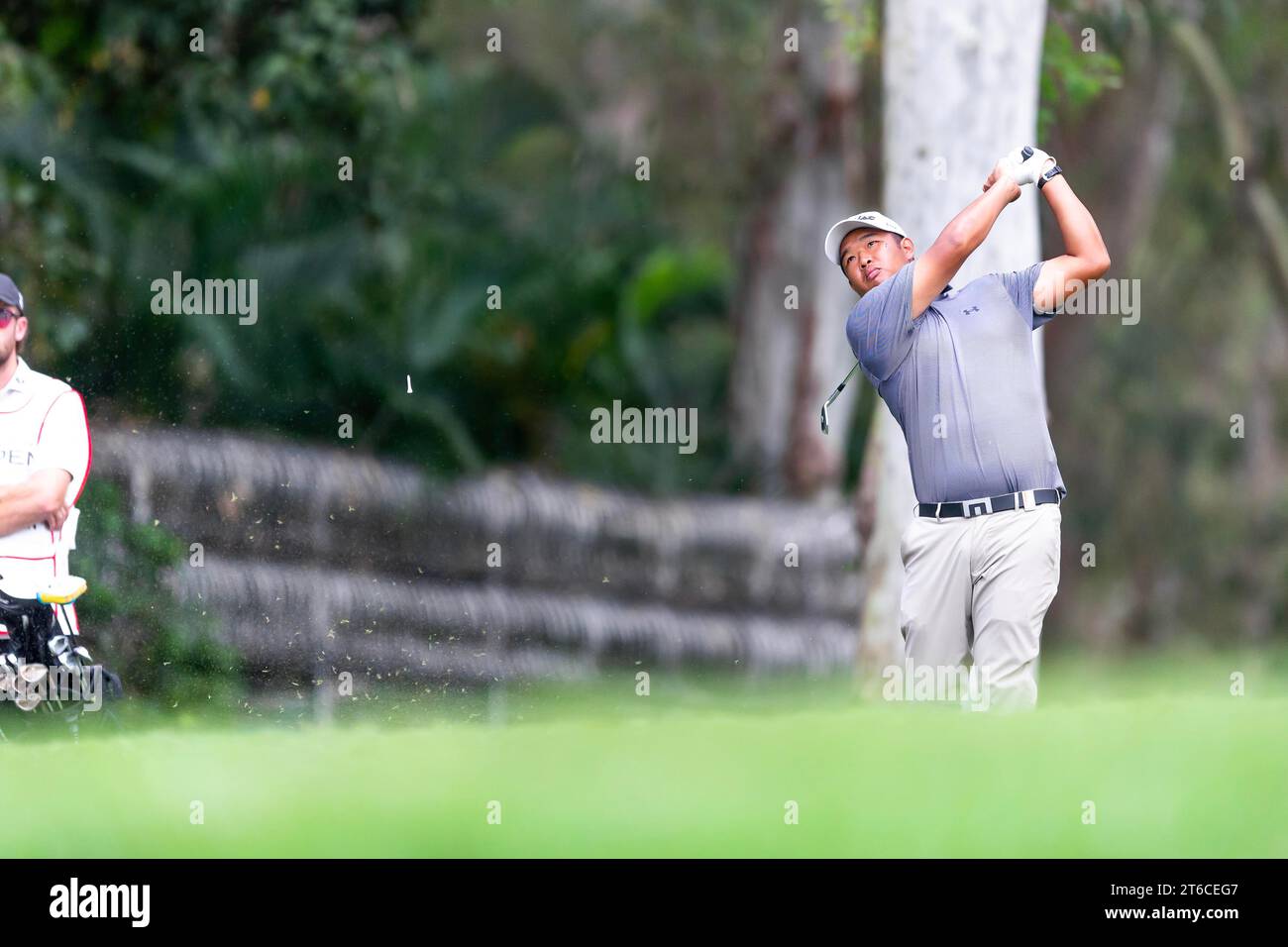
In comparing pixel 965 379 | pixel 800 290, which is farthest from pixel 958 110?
pixel 800 290

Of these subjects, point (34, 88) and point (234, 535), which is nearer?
point (234, 535)

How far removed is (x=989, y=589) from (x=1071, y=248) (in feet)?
3.66

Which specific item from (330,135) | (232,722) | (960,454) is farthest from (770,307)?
(960,454)

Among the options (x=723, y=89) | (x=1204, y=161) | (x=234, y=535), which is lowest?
(x=234, y=535)

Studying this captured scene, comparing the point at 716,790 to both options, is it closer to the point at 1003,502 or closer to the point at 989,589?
the point at 989,589

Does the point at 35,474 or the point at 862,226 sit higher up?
the point at 862,226

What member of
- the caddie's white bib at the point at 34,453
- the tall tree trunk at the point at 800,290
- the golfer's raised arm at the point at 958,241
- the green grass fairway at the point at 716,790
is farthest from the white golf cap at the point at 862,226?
the tall tree trunk at the point at 800,290

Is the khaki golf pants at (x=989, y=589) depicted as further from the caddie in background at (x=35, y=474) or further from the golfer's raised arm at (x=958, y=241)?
the caddie in background at (x=35, y=474)

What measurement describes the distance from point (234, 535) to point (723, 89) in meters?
14.3

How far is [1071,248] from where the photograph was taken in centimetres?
555

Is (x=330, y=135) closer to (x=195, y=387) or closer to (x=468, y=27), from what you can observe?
(x=195, y=387)

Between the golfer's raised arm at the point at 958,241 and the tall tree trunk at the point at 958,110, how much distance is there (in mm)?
2271

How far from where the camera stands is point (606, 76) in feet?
82.7

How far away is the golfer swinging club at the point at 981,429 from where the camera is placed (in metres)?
5.56
